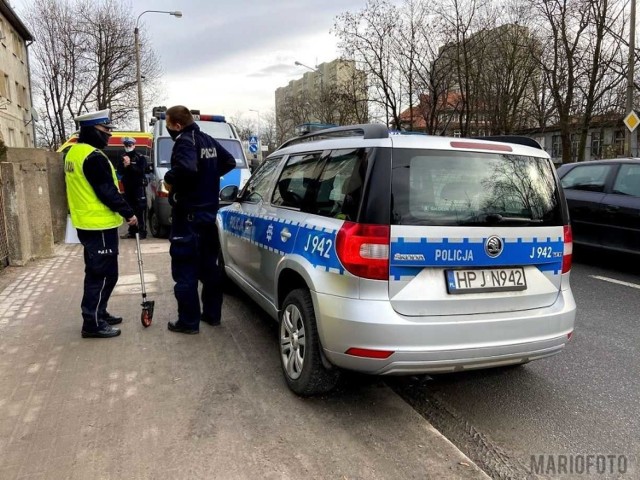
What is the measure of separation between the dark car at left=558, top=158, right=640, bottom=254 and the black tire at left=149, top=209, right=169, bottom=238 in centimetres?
788

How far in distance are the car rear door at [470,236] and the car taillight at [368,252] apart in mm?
49

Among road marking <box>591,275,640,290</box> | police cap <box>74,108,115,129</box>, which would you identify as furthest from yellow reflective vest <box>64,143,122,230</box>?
road marking <box>591,275,640,290</box>

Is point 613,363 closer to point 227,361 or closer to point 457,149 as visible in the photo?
point 457,149

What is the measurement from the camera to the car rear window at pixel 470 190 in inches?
113

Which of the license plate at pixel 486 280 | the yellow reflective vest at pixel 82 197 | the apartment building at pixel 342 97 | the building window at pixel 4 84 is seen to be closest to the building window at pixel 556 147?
the apartment building at pixel 342 97

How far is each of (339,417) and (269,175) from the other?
2223mm

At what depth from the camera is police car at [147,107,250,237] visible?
10.4 m

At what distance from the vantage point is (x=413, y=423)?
3051 mm

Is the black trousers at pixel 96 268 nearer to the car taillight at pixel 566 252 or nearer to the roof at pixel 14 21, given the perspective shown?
the car taillight at pixel 566 252

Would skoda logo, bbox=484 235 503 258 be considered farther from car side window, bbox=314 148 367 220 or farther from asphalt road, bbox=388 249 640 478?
asphalt road, bbox=388 249 640 478

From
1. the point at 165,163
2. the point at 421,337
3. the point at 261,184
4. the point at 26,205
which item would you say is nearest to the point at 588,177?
the point at 261,184

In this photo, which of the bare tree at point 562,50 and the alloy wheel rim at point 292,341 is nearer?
the alloy wheel rim at point 292,341

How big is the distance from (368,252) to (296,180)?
4.07 feet

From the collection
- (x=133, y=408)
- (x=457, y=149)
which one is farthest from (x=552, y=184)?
(x=133, y=408)
